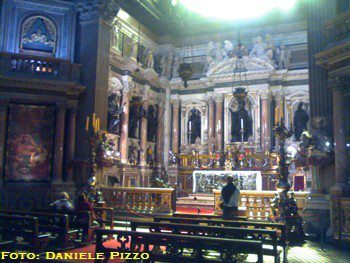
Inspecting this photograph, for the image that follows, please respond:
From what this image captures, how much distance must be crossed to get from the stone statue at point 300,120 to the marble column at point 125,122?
9.47 meters

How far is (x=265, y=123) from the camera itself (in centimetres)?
2009

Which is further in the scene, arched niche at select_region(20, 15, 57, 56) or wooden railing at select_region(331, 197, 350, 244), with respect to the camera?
arched niche at select_region(20, 15, 57, 56)

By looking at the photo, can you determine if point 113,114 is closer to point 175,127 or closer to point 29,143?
point 29,143

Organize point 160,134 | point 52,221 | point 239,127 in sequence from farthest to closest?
point 160,134 → point 239,127 → point 52,221

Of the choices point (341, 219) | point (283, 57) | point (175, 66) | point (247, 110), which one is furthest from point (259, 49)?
point (341, 219)

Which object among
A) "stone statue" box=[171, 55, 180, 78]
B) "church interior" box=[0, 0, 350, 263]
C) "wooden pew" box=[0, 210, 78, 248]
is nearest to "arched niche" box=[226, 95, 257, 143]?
"church interior" box=[0, 0, 350, 263]

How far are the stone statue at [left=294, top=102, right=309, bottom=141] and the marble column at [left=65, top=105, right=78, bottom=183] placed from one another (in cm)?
1242

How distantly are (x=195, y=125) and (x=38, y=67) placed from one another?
435 inches

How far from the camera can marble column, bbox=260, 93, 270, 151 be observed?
19.7m

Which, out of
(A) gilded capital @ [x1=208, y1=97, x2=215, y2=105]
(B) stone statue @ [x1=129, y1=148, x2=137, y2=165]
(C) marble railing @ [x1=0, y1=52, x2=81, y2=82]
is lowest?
(B) stone statue @ [x1=129, y1=148, x2=137, y2=165]

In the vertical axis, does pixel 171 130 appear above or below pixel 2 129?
above

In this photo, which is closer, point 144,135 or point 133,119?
point 133,119

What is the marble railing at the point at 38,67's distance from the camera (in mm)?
12836

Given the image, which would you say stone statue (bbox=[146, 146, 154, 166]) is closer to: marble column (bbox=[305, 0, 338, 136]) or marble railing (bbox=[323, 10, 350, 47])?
marble column (bbox=[305, 0, 338, 136])
